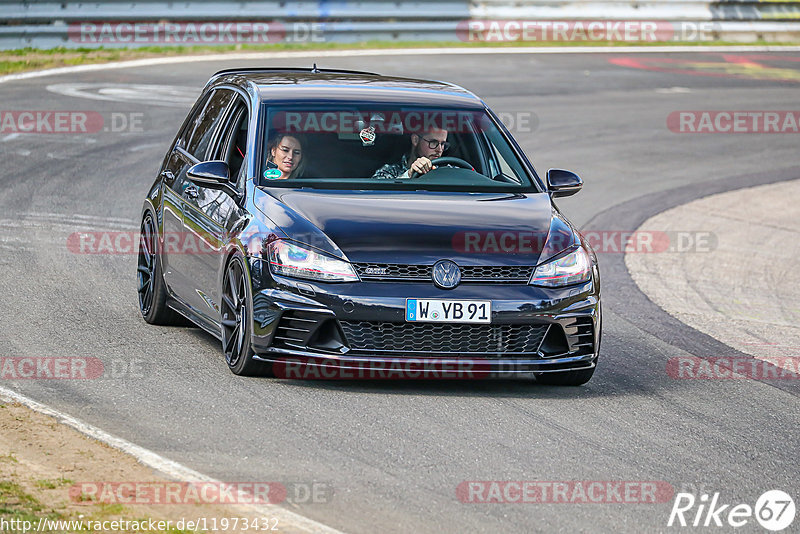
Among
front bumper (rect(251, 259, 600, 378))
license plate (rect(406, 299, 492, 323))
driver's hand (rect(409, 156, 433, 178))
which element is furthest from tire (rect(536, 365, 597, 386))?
driver's hand (rect(409, 156, 433, 178))

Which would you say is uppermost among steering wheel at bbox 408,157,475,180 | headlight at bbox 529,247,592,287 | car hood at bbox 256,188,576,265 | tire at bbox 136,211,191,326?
steering wheel at bbox 408,157,475,180

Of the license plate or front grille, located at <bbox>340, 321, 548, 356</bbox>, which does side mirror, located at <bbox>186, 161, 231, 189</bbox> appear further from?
the license plate

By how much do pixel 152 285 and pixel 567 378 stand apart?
118 inches

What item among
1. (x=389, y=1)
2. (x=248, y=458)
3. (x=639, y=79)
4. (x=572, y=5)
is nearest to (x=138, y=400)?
(x=248, y=458)

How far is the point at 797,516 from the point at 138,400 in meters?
3.33

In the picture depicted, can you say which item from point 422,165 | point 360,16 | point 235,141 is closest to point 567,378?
point 422,165

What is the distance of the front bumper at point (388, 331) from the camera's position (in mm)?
7504

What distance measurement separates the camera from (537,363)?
7.83m

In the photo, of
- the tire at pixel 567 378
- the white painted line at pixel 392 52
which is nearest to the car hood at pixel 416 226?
the tire at pixel 567 378

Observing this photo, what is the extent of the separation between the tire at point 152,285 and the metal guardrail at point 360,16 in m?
16.1

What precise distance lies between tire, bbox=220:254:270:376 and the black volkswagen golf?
0.7 inches

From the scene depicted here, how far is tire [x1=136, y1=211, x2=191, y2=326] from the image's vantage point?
949 centimetres

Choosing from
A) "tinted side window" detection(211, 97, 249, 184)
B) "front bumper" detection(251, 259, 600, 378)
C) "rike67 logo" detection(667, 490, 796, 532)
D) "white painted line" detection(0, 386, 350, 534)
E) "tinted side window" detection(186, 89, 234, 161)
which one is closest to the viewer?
"white painted line" detection(0, 386, 350, 534)

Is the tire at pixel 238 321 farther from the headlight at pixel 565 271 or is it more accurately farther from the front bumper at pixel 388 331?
the headlight at pixel 565 271
